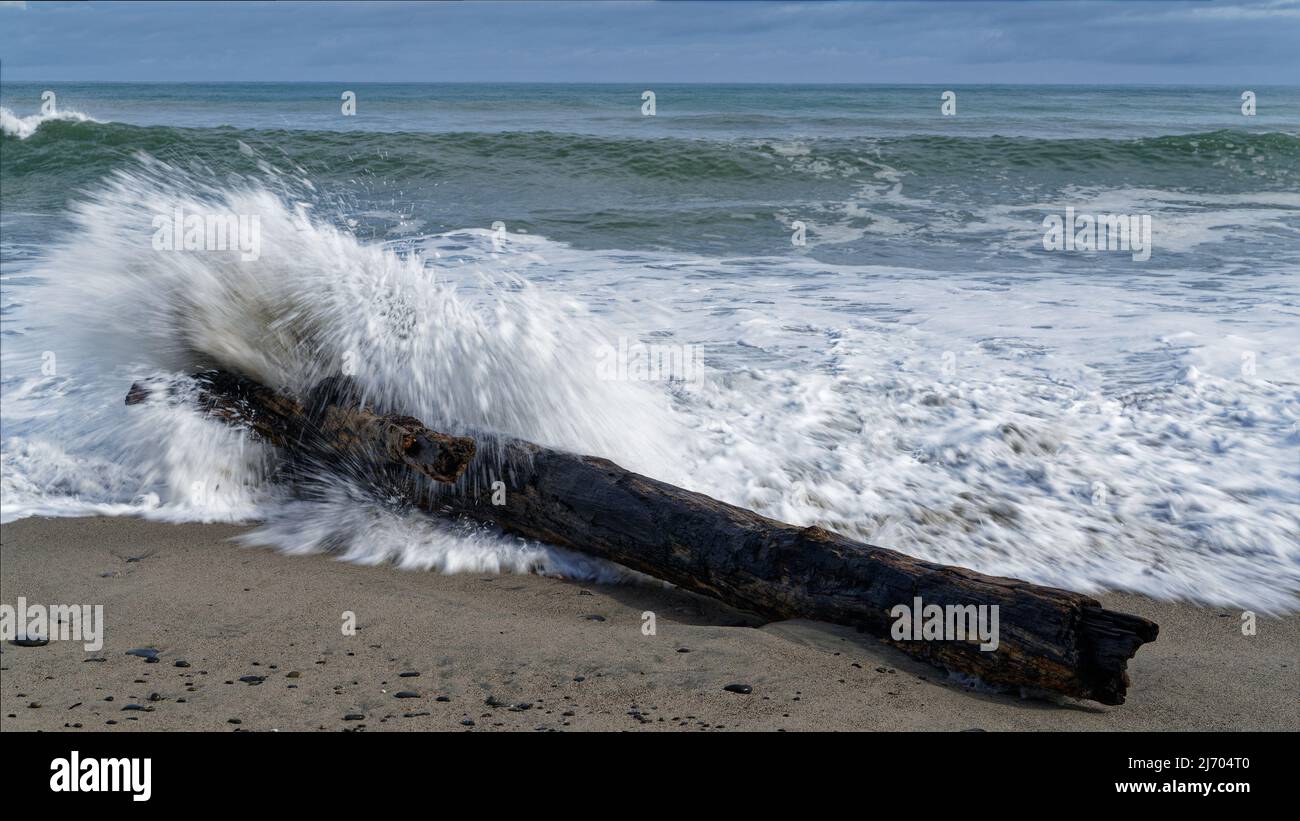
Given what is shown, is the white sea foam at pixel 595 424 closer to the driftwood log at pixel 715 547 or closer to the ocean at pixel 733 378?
the ocean at pixel 733 378

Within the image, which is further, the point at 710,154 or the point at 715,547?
the point at 710,154

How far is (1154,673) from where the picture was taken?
2912 millimetres

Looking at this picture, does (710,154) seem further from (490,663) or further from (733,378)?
(490,663)

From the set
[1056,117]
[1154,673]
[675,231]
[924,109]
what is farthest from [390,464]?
→ [924,109]

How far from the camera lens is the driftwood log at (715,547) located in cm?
264

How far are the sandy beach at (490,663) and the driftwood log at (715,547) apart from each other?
9cm

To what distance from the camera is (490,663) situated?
2.74 m

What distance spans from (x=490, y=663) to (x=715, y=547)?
34.5 inches

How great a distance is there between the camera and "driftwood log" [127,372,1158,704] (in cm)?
264

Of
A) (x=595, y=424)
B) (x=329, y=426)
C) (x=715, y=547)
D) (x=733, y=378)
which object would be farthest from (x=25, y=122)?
(x=715, y=547)

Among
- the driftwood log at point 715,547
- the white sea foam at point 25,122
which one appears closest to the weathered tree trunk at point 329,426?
the driftwood log at point 715,547

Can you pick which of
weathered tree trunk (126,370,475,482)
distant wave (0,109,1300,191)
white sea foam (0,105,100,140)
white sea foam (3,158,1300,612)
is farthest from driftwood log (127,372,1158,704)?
white sea foam (0,105,100,140)

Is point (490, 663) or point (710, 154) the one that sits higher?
point (710, 154)

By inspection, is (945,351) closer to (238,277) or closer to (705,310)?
(705,310)
